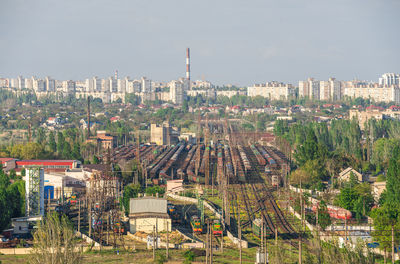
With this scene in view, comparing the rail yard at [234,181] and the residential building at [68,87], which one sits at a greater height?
the residential building at [68,87]

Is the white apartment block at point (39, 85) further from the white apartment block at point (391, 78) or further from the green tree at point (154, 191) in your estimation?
the green tree at point (154, 191)

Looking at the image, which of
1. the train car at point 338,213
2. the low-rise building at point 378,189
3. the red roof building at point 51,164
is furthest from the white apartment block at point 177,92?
the train car at point 338,213

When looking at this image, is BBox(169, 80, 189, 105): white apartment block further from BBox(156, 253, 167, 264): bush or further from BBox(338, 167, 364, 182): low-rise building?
BBox(156, 253, 167, 264): bush

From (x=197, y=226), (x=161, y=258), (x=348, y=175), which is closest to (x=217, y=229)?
(x=197, y=226)

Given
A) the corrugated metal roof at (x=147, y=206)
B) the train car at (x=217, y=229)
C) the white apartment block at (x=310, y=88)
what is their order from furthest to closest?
1. the white apartment block at (x=310, y=88)
2. the corrugated metal roof at (x=147, y=206)
3. the train car at (x=217, y=229)

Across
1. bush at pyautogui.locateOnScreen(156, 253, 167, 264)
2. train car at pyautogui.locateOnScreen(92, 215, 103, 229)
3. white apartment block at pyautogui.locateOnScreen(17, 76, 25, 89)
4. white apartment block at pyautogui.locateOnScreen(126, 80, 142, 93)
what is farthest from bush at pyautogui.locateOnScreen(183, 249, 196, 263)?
white apartment block at pyautogui.locateOnScreen(17, 76, 25, 89)

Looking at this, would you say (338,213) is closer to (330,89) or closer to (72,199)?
(72,199)

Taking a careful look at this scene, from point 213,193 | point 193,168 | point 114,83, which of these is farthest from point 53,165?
point 114,83

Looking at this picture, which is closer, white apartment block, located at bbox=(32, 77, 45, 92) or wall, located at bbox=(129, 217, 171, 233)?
wall, located at bbox=(129, 217, 171, 233)
